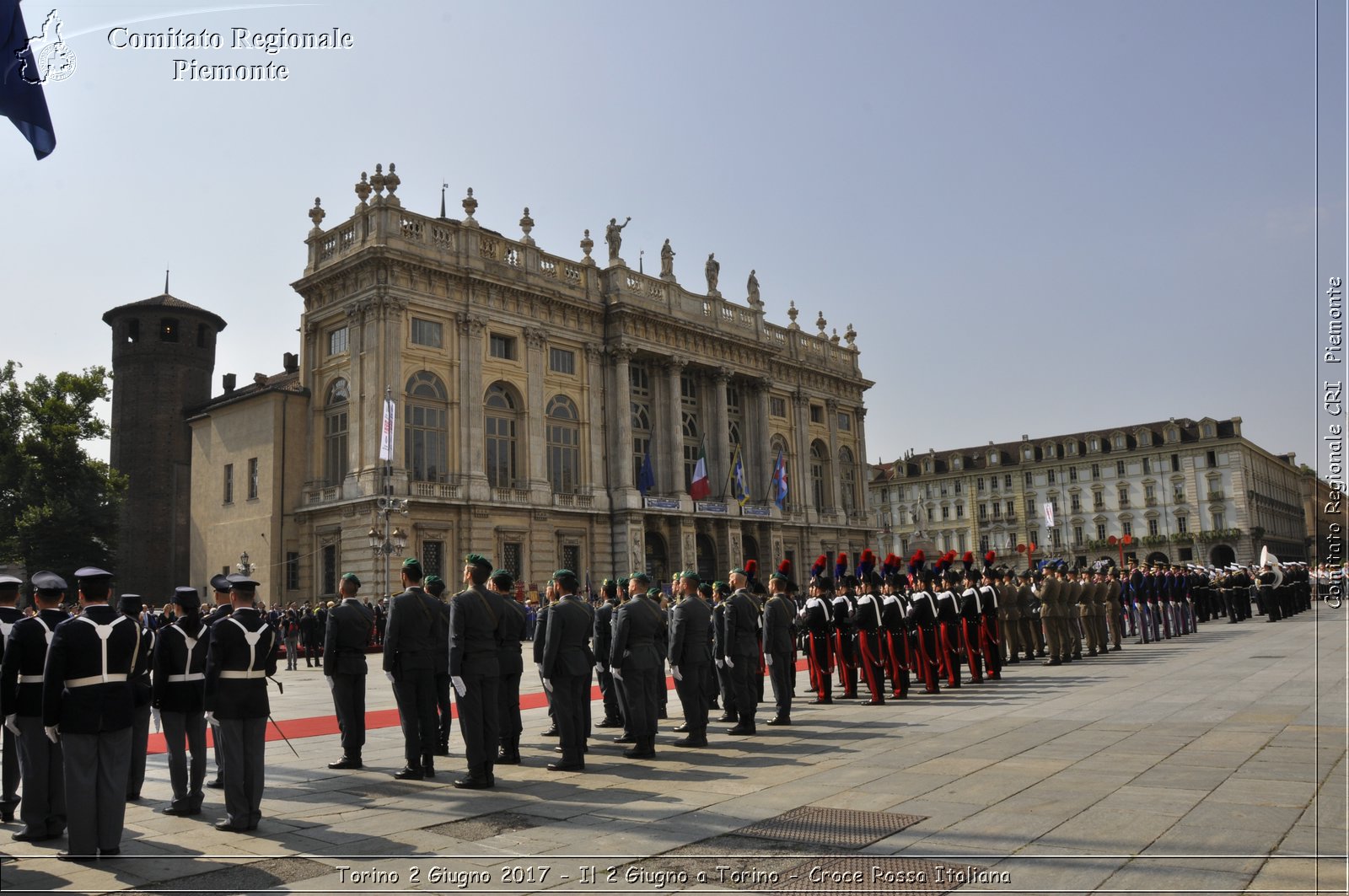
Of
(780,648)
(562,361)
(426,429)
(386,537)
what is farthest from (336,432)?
(780,648)

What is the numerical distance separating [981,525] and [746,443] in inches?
2006

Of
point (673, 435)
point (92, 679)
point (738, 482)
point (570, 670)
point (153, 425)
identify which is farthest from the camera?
point (153, 425)

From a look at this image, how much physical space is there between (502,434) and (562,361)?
179 inches

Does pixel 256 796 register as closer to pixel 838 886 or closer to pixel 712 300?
pixel 838 886

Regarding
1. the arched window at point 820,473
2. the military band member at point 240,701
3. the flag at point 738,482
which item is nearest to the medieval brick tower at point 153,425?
the flag at point 738,482

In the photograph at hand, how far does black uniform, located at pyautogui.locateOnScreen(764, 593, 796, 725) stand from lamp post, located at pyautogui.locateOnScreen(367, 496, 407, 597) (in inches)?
790

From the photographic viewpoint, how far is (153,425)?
50562 millimetres

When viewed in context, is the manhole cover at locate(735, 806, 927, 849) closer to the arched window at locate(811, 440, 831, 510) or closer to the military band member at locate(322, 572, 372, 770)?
the military band member at locate(322, 572, 372, 770)

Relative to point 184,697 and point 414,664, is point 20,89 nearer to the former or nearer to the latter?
point 184,697

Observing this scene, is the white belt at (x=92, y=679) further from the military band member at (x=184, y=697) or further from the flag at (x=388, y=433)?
the flag at (x=388, y=433)

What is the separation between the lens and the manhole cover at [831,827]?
653 centimetres

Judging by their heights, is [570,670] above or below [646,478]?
Answer: below

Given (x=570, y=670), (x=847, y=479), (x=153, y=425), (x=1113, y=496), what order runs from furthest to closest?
(x=1113, y=496) → (x=847, y=479) → (x=153, y=425) → (x=570, y=670)

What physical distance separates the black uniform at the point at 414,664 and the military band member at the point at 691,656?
9.54 feet
